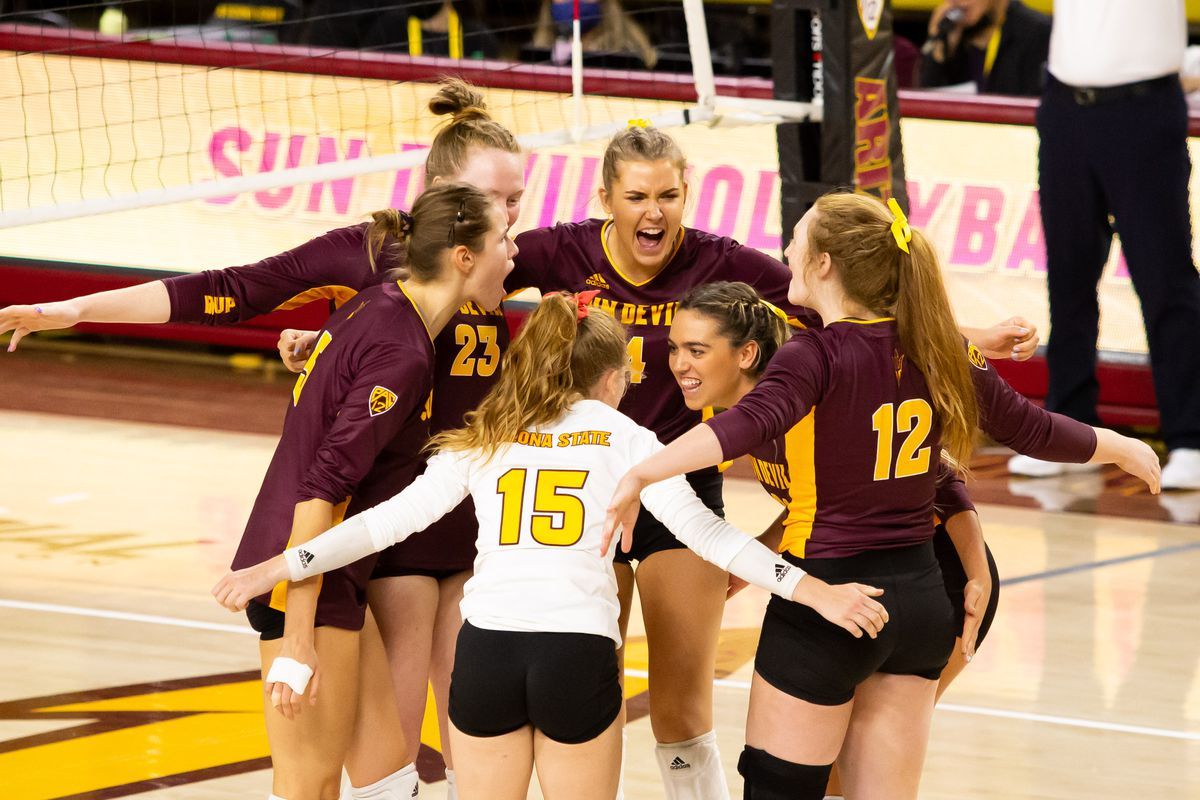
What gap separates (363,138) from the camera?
924cm

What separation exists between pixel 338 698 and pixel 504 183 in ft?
4.14

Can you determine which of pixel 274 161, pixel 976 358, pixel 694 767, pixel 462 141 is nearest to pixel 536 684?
pixel 694 767

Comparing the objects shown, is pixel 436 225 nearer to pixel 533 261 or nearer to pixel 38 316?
pixel 533 261

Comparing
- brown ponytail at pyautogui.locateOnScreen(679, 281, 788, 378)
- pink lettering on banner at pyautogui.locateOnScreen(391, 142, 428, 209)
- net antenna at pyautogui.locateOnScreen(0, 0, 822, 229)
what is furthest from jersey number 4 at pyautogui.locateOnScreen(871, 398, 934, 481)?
pink lettering on banner at pyautogui.locateOnScreen(391, 142, 428, 209)

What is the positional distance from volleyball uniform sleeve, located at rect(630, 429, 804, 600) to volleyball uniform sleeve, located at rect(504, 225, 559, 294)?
95cm

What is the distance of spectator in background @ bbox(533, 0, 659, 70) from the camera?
408 inches

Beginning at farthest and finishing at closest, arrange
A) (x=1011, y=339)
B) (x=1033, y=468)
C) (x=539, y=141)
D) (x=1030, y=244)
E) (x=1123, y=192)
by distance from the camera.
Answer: (x=1030, y=244) < (x=1033, y=468) < (x=1123, y=192) < (x=539, y=141) < (x=1011, y=339)

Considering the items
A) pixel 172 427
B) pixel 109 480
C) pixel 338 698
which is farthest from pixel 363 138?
pixel 338 698

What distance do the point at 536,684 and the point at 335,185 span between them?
6332 millimetres

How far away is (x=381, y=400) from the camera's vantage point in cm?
350

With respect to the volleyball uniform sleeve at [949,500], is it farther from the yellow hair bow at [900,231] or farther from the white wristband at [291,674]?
the white wristband at [291,674]

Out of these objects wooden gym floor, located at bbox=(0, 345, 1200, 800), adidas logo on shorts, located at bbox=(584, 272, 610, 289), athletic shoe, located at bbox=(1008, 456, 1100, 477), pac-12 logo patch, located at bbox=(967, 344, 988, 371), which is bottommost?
athletic shoe, located at bbox=(1008, 456, 1100, 477)

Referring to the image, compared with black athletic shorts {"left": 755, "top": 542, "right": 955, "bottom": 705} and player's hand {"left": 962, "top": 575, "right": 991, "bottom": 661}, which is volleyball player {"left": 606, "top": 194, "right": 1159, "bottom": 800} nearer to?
black athletic shorts {"left": 755, "top": 542, "right": 955, "bottom": 705}

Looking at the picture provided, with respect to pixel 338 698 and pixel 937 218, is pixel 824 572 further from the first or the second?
pixel 937 218
